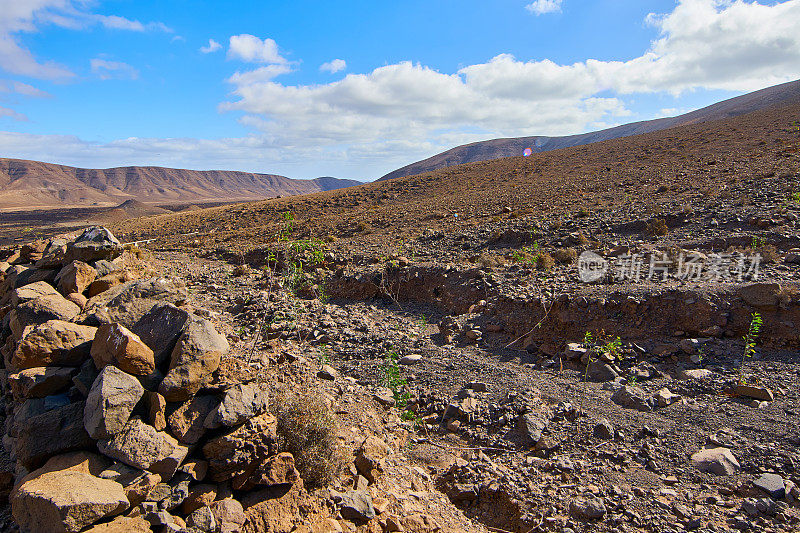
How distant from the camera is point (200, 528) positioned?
2.37 metres

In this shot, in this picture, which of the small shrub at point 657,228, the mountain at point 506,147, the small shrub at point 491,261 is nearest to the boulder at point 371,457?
the small shrub at point 491,261

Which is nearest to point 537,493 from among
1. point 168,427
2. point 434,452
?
point 434,452

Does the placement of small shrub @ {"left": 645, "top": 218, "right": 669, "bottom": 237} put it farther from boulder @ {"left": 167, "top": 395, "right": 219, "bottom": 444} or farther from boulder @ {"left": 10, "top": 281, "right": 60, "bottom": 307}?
boulder @ {"left": 10, "top": 281, "right": 60, "bottom": 307}

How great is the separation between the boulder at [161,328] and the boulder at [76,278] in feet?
6.86

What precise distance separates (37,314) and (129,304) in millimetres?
866

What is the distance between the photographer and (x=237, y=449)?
108 inches

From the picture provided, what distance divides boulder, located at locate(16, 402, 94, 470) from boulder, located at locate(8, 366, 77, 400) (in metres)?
0.31

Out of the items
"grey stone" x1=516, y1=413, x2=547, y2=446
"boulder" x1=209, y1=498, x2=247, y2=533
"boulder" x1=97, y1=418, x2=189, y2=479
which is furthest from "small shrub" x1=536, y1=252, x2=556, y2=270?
"boulder" x1=97, y1=418, x2=189, y2=479

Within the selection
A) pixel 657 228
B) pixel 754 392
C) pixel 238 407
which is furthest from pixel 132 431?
pixel 657 228

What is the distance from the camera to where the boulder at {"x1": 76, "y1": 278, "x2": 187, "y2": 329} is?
3494mm

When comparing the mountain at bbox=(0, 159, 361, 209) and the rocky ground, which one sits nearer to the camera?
the rocky ground

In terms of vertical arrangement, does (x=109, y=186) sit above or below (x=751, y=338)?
above

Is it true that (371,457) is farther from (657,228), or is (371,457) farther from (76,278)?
(657,228)

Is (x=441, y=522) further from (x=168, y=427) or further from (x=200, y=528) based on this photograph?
(x=168, y=427)
